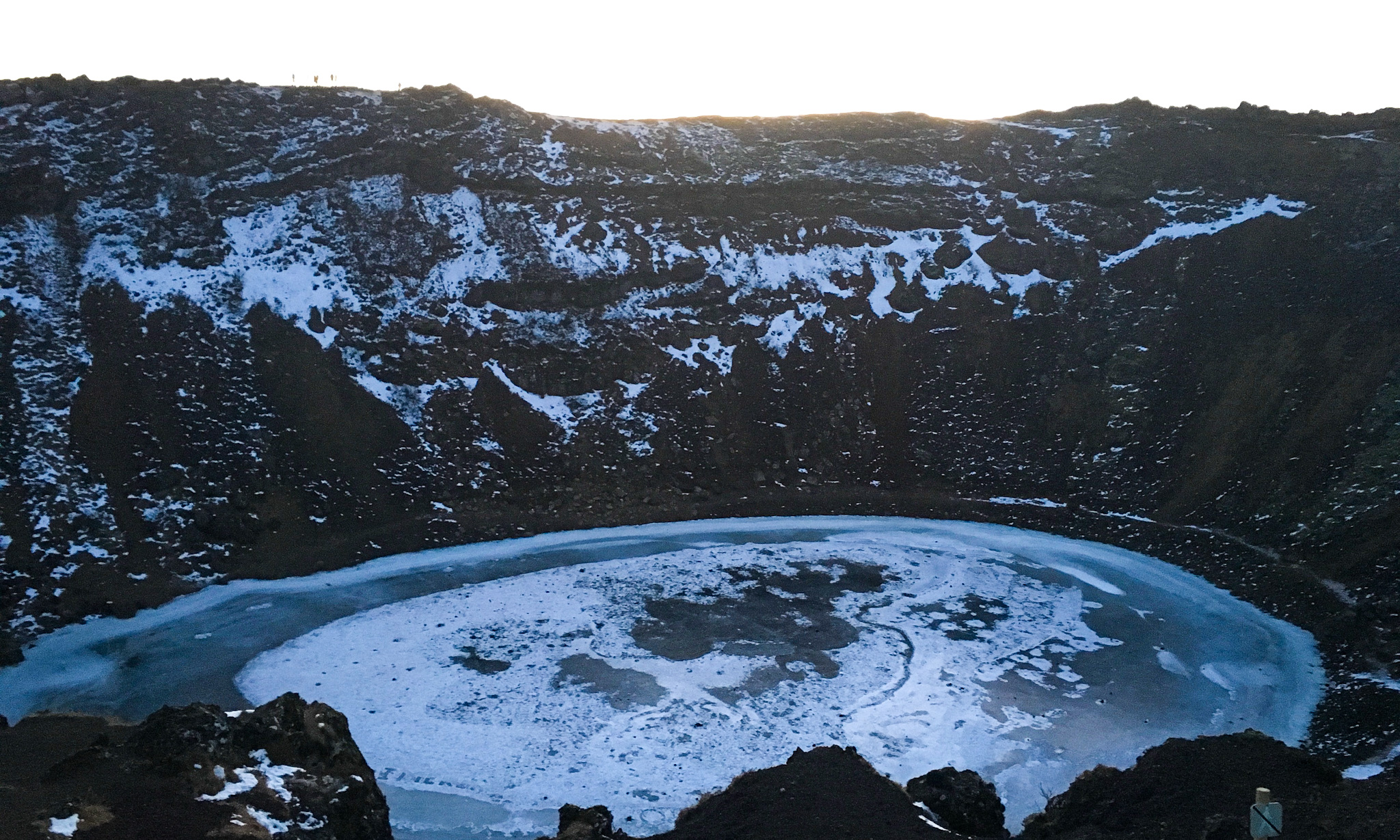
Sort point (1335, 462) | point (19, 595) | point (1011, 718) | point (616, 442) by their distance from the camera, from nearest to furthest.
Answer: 1. point (1011, 718)
2. point (19, 595)
3. point (1335, 462)
4. point (616, 442)

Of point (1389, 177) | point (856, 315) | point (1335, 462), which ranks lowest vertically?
point (1335, 462)

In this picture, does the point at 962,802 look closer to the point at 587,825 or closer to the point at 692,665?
the point at 587,825

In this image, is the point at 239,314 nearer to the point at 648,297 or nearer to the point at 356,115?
the point at 356,115

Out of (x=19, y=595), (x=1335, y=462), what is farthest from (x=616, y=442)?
(x=1335, y=462)

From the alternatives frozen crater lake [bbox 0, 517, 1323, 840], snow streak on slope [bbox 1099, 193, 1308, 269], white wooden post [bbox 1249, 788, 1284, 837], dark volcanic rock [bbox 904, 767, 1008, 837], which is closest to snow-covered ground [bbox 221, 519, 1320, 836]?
frozen crater lake [bbox 0, 517, 1323, 840]

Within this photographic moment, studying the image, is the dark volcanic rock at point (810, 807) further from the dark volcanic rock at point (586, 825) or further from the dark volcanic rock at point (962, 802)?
the dark volcanic rock at point (586, 825)

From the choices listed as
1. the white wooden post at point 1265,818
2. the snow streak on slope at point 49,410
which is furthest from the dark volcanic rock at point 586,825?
the snow streak on slope at point 49,410
